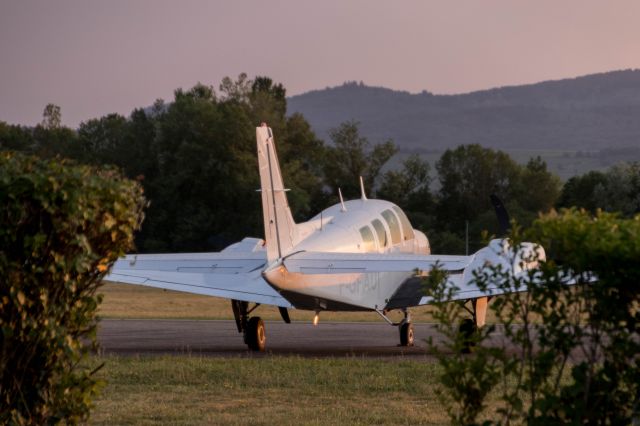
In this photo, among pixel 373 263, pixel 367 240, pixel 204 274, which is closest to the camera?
pixel 373 263

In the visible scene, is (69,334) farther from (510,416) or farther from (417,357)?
(417,357)

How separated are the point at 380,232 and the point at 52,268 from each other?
16163mm

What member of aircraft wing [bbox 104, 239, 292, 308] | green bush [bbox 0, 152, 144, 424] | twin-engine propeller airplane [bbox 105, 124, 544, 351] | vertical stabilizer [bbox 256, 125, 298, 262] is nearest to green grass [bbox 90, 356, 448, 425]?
twin-engine propeller airplane [bbox 105, 124, 544, 351]

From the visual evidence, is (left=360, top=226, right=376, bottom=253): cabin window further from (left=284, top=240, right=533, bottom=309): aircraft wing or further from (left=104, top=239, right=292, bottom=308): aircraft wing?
(left=104, top=239, right=292, bottom=308): aircraft wing

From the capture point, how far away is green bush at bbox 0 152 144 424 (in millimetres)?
7770

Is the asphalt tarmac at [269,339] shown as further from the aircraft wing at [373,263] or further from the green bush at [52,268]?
the green bush at [52,268]

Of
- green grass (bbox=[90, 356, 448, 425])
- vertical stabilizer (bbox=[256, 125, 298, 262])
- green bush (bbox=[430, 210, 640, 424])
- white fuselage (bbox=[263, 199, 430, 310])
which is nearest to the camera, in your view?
green bush (bbox=[430, 210, 640, 424])

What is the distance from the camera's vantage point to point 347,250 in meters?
21.9

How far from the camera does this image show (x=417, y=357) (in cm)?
2012

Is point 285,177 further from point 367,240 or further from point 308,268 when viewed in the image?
point 308,268

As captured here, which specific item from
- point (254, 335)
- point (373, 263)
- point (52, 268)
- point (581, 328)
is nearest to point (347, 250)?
point (254, 335)

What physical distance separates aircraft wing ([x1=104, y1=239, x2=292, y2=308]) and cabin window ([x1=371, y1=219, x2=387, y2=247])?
2.54 metres

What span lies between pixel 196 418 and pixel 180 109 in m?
81.8

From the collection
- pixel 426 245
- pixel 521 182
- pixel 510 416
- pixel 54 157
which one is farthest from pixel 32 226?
pixel 521 182
